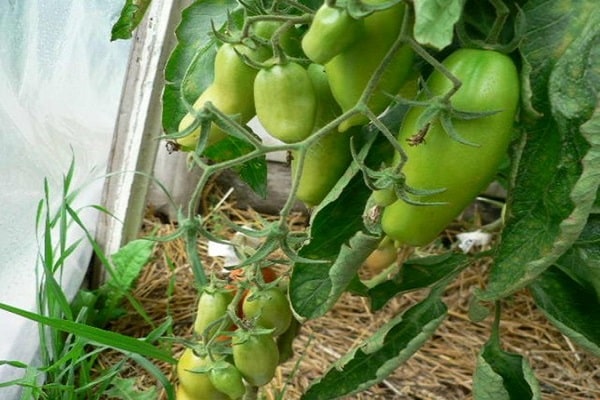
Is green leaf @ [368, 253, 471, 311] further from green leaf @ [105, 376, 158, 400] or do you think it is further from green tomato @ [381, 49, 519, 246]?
green leaf @ [105, 376, 158, 400]

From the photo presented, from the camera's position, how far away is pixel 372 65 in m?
0.59

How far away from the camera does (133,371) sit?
163 centimetres

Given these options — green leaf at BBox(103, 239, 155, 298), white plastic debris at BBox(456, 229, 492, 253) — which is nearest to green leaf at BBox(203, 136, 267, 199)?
green leaf at BBox(103, 239, 155, 298)

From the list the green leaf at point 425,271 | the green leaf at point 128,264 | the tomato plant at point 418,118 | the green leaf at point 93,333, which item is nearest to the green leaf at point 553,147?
the tomato plant at point 418,118

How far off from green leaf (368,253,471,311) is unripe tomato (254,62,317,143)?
35 centimetres

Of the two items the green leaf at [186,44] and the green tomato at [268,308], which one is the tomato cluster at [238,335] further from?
the green leaf at [186,44]

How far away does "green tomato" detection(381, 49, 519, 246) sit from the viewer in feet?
1.98

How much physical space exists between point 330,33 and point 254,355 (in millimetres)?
420

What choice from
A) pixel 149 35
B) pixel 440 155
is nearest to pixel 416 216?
pixel 440 155

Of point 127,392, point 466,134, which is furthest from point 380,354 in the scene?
point 127,392

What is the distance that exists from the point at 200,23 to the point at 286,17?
0.23 metres

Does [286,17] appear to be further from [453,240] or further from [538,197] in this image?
[453,240]

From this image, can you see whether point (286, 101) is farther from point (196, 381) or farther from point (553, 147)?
point (196, 381)

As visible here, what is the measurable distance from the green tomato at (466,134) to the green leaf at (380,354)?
248mm
